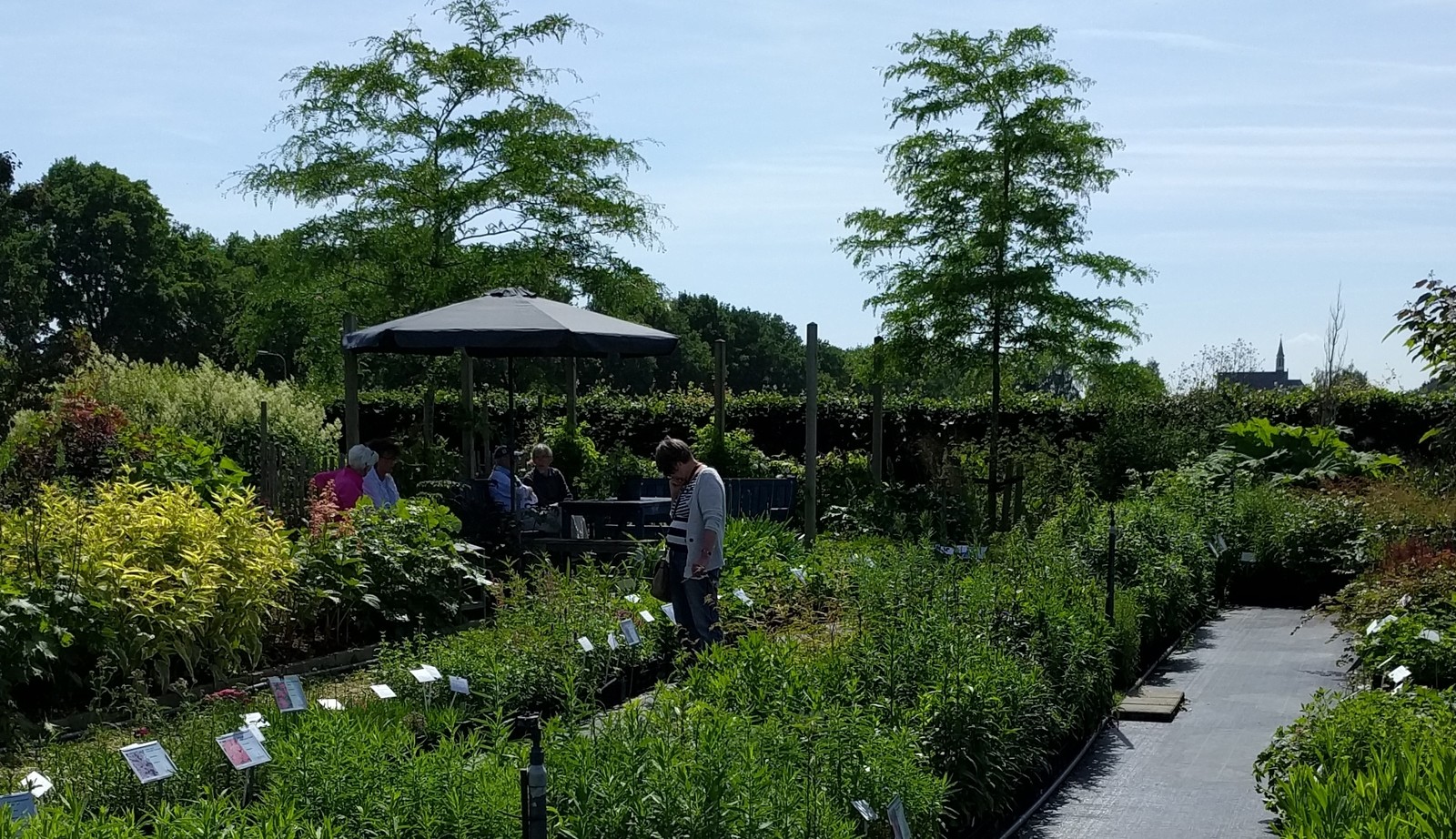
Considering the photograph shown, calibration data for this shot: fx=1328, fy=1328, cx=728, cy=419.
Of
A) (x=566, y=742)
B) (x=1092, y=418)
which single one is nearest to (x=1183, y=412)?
(x=1092, y=418)

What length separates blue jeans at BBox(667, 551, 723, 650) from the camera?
7238 mm

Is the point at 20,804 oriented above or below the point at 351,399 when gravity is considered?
below

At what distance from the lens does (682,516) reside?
730cm

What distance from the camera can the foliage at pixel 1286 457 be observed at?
47.5 ft

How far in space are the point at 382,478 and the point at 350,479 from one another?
42 centimetres

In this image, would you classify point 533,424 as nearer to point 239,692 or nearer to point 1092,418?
point 1092,418

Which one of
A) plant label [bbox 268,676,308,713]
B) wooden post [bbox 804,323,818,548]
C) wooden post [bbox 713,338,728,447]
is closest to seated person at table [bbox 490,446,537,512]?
wooden post [bbox 804,323,818,548]

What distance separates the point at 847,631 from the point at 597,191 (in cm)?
1214

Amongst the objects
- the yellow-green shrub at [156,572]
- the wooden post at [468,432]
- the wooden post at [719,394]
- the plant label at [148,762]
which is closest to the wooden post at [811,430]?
the wooden post at [719,394]

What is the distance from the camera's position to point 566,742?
412 cm

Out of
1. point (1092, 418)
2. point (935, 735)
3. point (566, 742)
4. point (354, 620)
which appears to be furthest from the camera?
point (1092, 418)

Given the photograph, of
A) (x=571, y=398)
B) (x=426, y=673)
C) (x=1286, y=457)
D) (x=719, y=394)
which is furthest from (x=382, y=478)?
(x=1286, y=457)

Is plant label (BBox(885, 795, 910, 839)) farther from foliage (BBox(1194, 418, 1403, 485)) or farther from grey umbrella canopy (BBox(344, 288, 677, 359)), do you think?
foliage (BBox(1194, 418, 1403, 485))

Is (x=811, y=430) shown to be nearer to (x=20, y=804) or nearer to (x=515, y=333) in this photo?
(x=515, y=333)
